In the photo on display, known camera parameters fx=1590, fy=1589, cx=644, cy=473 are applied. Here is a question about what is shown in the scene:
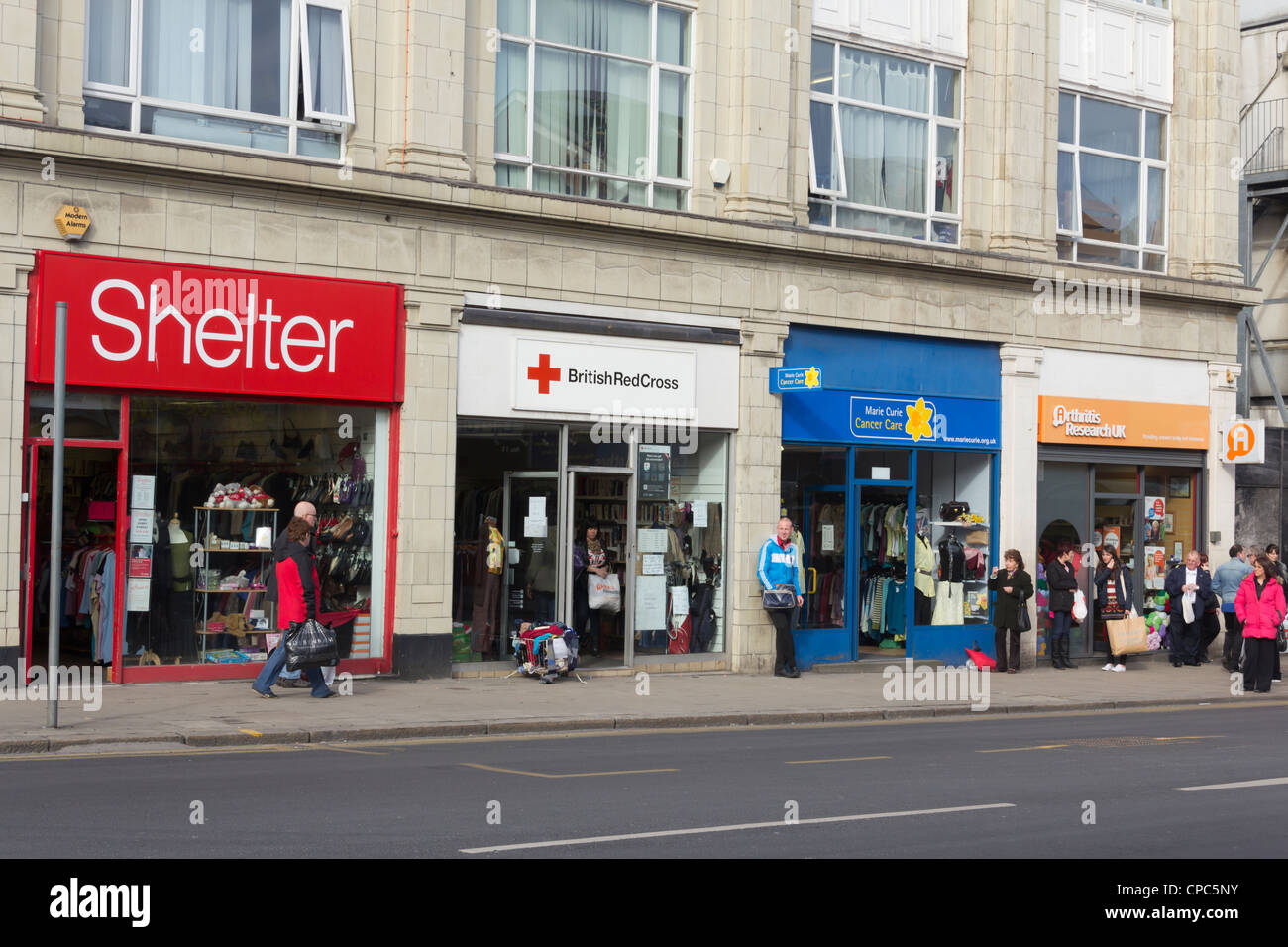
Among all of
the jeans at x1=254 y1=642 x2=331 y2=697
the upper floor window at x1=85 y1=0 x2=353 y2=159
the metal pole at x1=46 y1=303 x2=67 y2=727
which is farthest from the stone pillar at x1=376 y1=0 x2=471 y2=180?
the metal pole at x1=46 y1=303 x2=67 y2=727

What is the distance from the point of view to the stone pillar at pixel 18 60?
52.9 ft

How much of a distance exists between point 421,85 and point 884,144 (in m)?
7.72

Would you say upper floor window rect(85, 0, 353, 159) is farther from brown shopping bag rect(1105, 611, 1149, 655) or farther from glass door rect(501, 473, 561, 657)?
brown shopping bag rect(1105, 611, 1149, 655)

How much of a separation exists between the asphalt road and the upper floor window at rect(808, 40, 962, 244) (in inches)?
399

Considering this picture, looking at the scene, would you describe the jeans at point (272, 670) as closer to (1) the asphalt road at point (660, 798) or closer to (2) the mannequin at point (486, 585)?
(1) the asphalt road at point (660, 798)

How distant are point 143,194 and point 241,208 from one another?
1.07 meters

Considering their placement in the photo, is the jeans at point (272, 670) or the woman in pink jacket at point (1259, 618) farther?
the woman in pink jacket at point (1259, 618)

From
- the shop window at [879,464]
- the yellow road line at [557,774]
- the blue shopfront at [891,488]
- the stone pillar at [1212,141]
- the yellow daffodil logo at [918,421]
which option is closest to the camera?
the yellow road line at [557,774]

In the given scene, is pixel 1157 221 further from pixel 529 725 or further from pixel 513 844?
pixel 513 844

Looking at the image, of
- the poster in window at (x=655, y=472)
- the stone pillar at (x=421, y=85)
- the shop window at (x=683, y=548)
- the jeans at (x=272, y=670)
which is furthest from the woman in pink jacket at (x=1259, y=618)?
the jeans at (x=272, y=670)

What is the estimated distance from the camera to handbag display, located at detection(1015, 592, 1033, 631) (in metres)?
23.0

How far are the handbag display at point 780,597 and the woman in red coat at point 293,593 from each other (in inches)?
256
